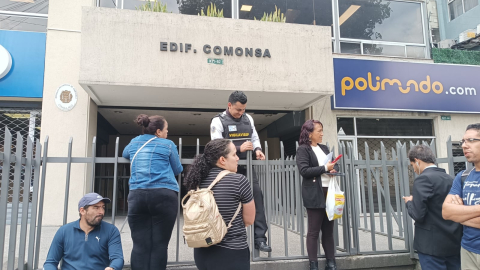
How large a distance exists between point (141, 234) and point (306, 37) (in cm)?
640

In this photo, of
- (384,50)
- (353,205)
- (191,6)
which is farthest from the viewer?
(384,50)

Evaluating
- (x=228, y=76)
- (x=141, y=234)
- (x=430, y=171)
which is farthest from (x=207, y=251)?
(x=228, y=76)

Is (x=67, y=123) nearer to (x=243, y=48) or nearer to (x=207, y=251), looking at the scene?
(x=243, y=48)

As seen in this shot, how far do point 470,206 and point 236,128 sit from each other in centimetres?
234

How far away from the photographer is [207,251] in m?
2.52

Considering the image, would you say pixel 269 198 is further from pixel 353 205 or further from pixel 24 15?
pixel 24 15

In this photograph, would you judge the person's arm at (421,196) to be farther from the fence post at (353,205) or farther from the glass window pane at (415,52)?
the glass window pane at (415,52)

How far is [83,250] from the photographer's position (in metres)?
3.22

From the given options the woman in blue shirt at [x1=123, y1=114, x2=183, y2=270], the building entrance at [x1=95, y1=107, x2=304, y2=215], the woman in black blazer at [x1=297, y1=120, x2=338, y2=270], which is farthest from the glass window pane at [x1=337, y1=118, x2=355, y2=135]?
the woman in blue shirt at [x1=123, y1=114, x2=183, y2=270]

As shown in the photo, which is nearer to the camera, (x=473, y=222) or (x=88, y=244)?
(x=473, y=222)

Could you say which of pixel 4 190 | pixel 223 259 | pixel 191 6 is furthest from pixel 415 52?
pixel 4 190

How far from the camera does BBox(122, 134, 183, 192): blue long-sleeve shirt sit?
11.0 ft

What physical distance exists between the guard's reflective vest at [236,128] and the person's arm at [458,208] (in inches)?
83.7

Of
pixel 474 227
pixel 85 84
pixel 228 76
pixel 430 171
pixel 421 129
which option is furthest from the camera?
pixel 421 129
